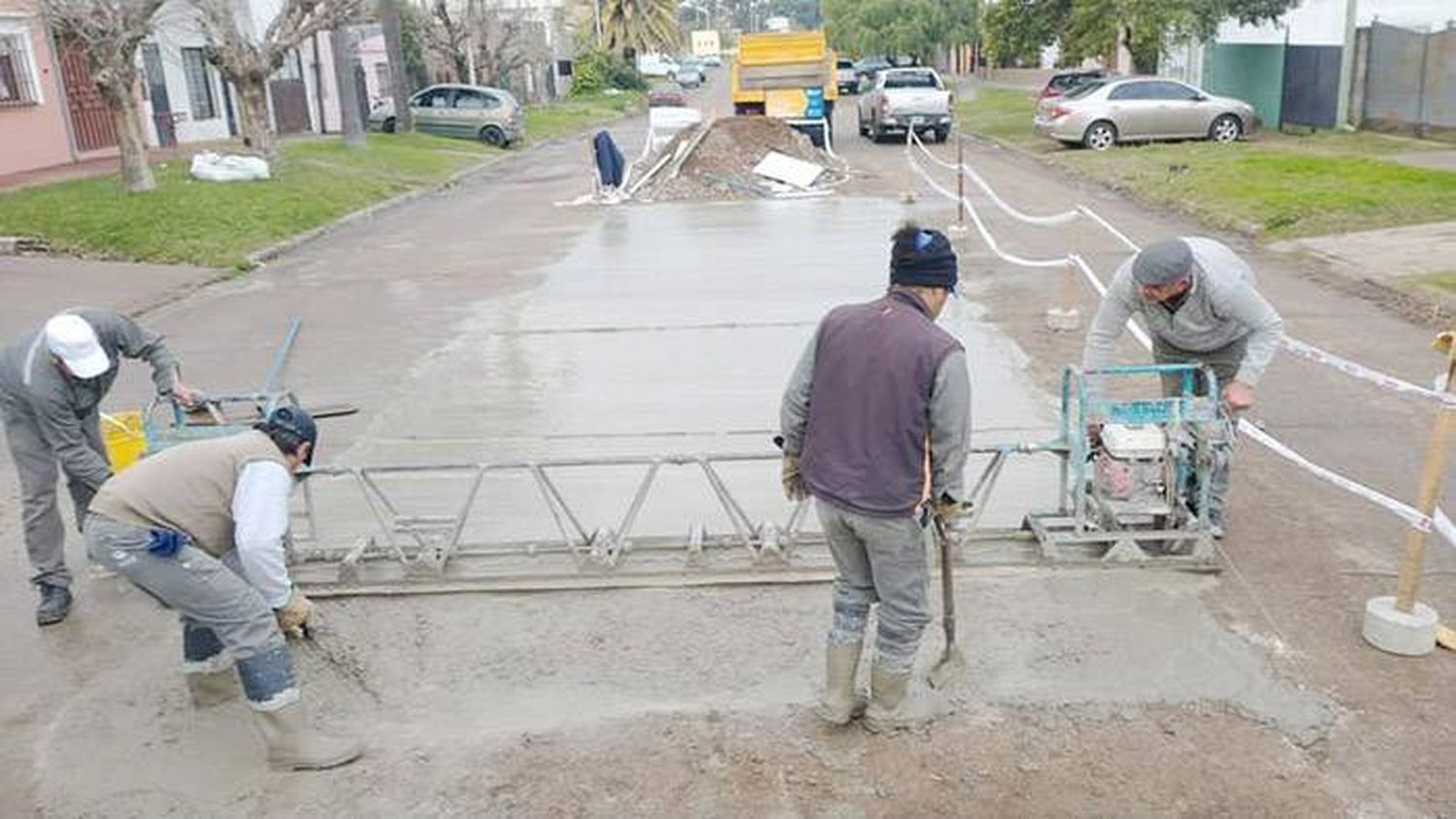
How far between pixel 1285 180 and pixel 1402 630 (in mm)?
14356

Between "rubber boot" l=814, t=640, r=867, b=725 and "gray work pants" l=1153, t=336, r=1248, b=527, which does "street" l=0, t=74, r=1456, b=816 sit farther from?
"gray work pants" l=1153, t=336, r=1248, b=527

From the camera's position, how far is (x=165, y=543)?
3996 millimetres

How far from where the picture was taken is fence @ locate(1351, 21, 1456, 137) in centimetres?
2214

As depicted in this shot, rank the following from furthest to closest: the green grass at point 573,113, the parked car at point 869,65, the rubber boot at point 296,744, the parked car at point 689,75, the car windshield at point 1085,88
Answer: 1. the parked car at point 689,75
2. the parked car at point 869,65
3. the green grass at point 573,113
4. the car windshield at point 1085,88
5. the rubber boot at point 296,744

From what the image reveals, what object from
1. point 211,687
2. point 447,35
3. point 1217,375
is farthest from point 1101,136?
point 447,35

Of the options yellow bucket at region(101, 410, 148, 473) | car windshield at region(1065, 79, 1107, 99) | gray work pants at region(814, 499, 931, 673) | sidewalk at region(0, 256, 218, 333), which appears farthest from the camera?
car windshield at region(1065, 79, 1107, 99)

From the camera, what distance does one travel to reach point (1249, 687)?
4590mm

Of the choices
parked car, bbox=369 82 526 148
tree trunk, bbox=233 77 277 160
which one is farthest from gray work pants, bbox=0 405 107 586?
parked car, bbox=369 82 526 148

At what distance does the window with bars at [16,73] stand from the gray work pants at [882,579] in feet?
75.9

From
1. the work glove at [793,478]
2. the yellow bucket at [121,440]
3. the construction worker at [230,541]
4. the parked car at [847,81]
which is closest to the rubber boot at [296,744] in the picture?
the construction worker at [230,541]

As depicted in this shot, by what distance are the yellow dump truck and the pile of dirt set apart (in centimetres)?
284

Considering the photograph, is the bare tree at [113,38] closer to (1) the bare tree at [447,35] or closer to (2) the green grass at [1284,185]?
(2) the green grass at [1284,185]

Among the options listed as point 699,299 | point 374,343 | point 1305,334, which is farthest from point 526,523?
point 1305,334

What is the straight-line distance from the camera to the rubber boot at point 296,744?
13.9ft
